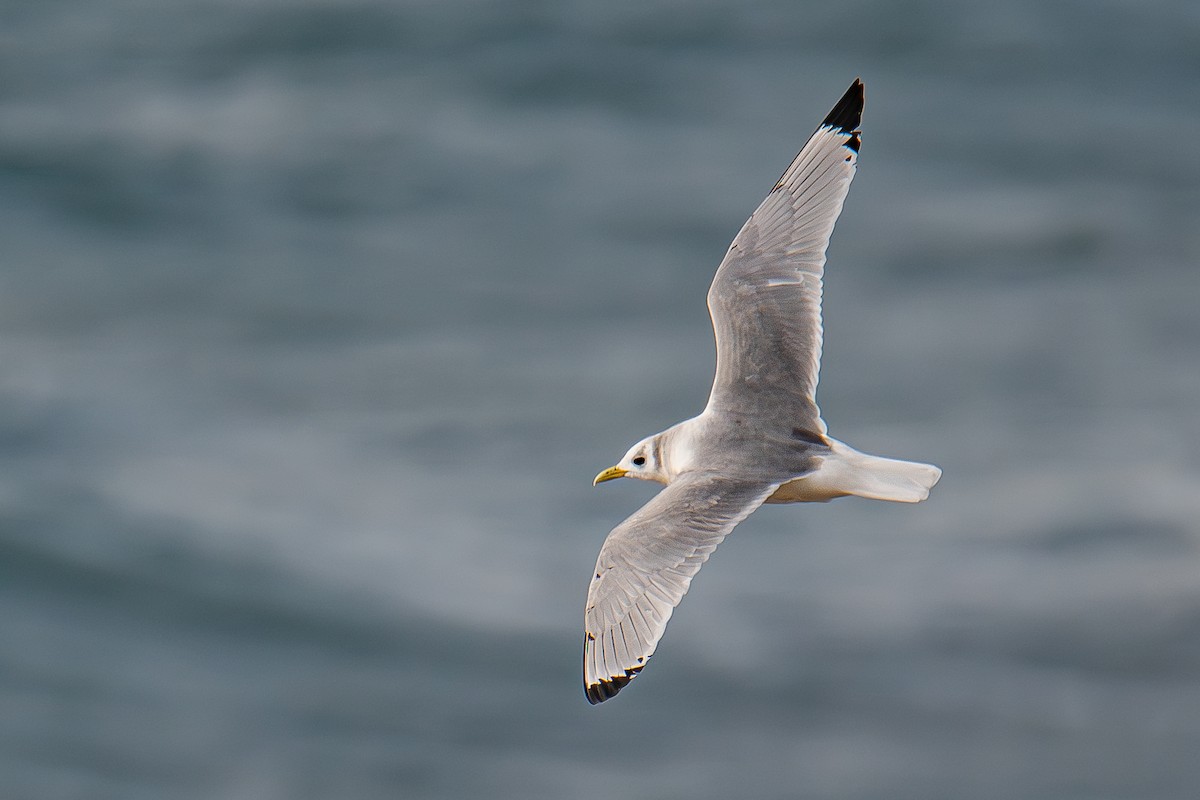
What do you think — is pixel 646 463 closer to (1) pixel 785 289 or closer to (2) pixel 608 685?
(1) pixel 785 289

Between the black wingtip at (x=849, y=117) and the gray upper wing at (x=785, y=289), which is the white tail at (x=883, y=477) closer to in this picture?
the gray upper wing at (x=785, y=289)

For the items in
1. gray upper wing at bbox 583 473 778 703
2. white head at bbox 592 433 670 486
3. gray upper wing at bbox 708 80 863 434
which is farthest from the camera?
white head at bbox 592 433 670 486

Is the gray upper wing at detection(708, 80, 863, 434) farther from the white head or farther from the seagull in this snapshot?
the white head

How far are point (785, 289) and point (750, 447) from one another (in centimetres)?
84

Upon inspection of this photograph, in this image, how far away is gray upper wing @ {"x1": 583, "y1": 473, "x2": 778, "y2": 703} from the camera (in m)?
6.43

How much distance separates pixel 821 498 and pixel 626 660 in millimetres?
1184

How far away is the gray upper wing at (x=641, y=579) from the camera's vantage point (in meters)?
6.43

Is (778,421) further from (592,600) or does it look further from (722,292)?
(592,600)

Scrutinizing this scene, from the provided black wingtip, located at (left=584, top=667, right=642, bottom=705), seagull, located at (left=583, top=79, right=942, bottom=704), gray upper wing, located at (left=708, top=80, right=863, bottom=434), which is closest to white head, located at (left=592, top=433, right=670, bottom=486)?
seagull, located at (left=583, top=79, right=942, bottom=704)

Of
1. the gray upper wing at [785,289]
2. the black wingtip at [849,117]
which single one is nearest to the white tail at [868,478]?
the gray upper wing at [785,289]

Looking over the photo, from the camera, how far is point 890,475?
6.82 metres

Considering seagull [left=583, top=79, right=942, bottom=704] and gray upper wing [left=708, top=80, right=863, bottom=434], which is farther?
gray upper wing [left=708, top=80, right=863, bottom=434]

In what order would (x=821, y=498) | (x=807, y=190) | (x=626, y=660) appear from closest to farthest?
(x=626, y=660)
(x=821, y=498)
(x=807, y=190)

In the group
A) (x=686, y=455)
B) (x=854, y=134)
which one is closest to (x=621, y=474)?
(x=686, y=455)
